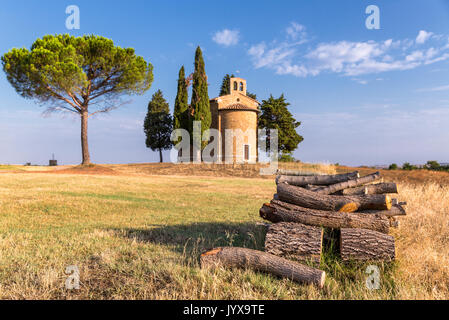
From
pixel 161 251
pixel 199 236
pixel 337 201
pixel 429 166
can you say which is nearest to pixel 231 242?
pixel 199 236

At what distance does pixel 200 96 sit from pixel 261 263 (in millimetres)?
31047

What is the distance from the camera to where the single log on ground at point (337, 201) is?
511cm

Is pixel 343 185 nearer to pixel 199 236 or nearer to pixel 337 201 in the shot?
pixel 337 201

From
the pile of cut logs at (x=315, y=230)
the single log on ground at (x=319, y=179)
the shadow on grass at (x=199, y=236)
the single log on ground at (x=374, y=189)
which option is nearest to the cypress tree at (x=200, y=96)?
the shadow on grass at (x=199, y=236)

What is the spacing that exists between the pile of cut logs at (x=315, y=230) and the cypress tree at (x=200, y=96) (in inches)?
1131

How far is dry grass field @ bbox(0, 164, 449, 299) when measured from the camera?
3619 millimetres

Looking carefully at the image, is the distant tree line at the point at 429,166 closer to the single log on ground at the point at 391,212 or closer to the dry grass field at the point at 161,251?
the dry grass field at the point at 161,251

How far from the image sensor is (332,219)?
16.0ft

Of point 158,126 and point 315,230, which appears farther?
point 158,126

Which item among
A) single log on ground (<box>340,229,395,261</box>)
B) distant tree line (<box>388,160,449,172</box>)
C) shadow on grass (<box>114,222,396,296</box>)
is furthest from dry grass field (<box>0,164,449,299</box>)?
distant tree line (<box>388,160,449,172</box>)

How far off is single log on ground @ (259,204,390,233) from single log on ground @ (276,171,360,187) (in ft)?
3.71

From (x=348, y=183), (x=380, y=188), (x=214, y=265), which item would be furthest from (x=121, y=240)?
(x=380, y=188)
